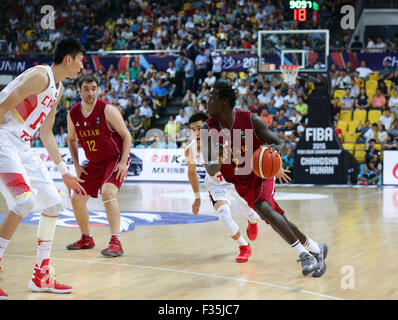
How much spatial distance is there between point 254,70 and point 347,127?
12.1 feet

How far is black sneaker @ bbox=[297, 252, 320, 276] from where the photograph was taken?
5.12 metres

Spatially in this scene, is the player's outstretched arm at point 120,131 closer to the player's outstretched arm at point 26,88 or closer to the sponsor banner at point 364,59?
the player's outstretched arm at point 26,88

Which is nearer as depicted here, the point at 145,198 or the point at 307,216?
the point at 307,216

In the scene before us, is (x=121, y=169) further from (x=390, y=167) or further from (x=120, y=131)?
(x=390, y=167)

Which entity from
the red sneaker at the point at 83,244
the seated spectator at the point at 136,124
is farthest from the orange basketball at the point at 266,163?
the seated spectator at the point at 136,124

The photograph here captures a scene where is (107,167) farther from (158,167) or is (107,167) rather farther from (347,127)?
(347,127)

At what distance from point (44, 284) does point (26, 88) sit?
1502 mm

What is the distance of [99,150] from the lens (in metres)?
6.62

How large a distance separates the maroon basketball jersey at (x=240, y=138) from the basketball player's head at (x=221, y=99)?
0.36 ft

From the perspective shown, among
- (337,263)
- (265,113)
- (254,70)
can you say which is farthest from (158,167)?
(337,263)

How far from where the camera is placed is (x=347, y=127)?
16.7 metres

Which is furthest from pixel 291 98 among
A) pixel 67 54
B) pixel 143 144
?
pixel 67 54

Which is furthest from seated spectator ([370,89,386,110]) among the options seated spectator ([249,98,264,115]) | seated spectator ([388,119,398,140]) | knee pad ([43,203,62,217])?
knee pad ([43,203,62,217])

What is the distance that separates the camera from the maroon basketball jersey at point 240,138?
17.9 feet
